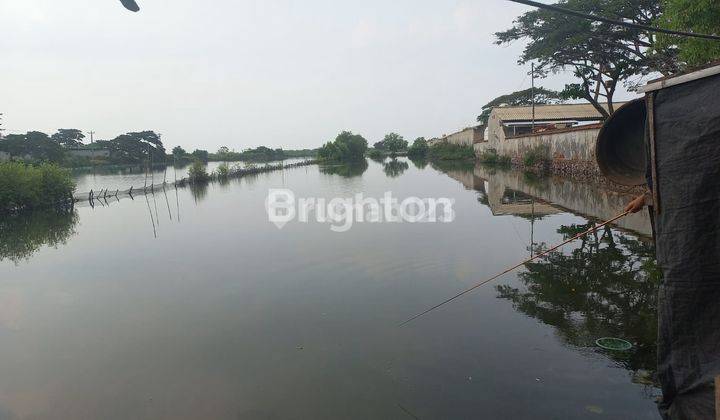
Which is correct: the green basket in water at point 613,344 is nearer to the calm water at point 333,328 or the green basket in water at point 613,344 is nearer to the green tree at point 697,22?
the calm water at point 333,328

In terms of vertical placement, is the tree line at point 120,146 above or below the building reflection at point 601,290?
above

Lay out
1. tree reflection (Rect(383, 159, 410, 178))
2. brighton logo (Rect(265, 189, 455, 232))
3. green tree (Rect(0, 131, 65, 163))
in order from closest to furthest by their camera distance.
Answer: brighton logo (Rect(265, 189, 455, 232)), tree reflection (Rect(383, 159, 410, 178)), green tree (Rect(0, 131, 65, 163))

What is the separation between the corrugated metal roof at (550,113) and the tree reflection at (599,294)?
28.7 m

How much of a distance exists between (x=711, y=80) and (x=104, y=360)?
6.33m

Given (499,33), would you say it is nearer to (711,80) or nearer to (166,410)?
(711,80)

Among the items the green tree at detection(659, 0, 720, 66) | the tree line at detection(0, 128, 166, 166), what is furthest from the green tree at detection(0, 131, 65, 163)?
the green tree at detection(659, 0, 720, 66)

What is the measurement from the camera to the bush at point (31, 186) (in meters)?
16.9

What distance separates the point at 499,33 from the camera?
19.8 metres

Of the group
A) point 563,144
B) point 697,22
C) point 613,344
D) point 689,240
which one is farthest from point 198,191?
point 689,240

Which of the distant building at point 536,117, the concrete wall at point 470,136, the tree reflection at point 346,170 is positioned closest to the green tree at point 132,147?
the tree reflection at point 346,170

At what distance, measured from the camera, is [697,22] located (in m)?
8.48

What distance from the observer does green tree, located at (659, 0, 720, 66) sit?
819cm

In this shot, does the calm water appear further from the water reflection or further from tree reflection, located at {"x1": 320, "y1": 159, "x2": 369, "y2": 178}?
tree reflection, located at {"x1": 320, "y1": 159, "x2": 369, "y2": 178}

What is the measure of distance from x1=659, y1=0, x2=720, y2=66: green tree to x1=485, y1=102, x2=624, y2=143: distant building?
24.5 meters
